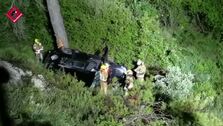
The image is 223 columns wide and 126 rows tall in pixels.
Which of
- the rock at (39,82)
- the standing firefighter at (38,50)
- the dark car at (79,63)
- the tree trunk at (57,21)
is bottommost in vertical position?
the rock at (39,82)

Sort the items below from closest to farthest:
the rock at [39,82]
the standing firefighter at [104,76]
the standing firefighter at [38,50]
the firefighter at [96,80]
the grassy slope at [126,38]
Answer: the rock at [39,82], the standing firefighter at [104,76], the firefighter at [96,80], the grassy slope at [126,38], the standing firefighter at [38,50]

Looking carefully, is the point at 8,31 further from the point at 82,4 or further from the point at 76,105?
the point at 76,105

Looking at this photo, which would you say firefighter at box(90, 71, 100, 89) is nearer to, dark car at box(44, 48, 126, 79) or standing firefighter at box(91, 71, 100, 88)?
standing firefighter at box(91, 71, 100, 88)

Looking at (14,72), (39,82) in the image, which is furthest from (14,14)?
(39,82)

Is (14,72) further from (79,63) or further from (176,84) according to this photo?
(176,84)

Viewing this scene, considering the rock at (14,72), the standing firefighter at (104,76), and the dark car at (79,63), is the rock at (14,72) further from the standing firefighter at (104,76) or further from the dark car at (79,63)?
the standing firefighter at (104,76)

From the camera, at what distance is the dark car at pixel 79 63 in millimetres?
20422

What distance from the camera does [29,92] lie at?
15445 mm

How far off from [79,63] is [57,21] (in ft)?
10.8

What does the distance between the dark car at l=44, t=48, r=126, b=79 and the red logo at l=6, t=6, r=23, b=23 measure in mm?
2565

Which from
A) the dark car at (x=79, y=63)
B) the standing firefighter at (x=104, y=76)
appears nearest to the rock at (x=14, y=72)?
the dark car at (x=79, y=63)

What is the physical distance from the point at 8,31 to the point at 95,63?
16.1 feet

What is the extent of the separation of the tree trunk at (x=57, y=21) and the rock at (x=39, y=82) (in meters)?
5.14

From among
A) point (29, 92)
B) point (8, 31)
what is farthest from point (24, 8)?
point (29, 92)
